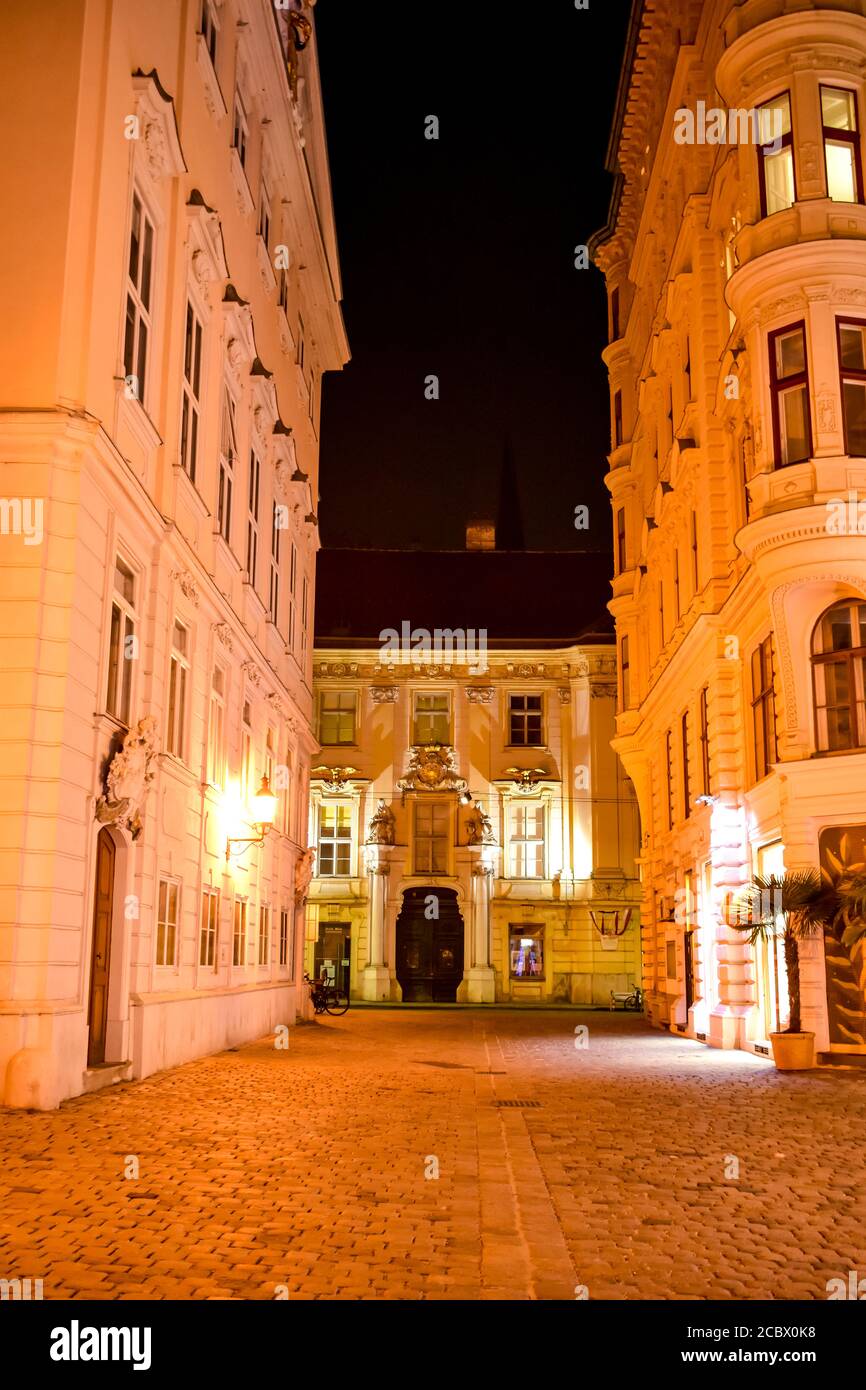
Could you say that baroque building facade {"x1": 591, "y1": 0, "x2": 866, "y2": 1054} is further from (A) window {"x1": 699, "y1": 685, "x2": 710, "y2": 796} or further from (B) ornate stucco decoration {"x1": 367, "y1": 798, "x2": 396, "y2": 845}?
(B) ornate stucco decoration {"x1": 367, "y1": 798, "x2": 396, "y2": 845}

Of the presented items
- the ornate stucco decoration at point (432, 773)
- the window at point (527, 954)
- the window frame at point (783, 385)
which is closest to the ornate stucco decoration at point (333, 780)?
the ornate stucco decoration at point (432, 773)

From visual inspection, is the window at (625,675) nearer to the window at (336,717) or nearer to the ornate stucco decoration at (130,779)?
the window at (336,717)

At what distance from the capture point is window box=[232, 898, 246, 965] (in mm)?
23241

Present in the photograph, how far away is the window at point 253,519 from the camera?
25484 millimetres

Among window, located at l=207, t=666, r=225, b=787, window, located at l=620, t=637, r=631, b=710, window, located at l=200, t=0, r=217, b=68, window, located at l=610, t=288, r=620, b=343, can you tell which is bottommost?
window, located at l=207, t=666, r=225, b=787

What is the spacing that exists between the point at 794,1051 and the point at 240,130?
64.3ft

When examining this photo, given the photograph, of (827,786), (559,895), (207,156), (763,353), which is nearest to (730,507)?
(763,353)

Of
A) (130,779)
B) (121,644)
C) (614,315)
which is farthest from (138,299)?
(614,315)

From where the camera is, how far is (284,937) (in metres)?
29.9

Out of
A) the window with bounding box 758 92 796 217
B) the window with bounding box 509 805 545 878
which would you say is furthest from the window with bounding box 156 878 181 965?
the window with bounding box 509 805 545 878

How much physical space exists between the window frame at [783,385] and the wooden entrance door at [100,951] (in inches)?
477

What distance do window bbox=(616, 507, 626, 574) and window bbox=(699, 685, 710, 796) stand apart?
42.0 ft

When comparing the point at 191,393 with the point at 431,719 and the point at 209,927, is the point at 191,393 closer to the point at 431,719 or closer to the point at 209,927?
the point at 209,927

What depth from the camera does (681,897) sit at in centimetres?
2959
